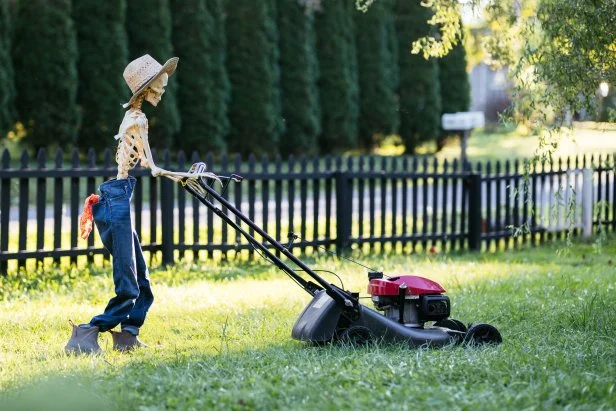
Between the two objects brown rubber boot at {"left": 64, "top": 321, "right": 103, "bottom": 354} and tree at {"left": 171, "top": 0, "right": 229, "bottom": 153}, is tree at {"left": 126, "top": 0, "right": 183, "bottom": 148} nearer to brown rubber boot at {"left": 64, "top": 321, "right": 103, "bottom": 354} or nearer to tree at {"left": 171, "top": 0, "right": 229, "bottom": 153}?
tree at {"left": 171, "top": 0, "right": 229, "bottom": 153}

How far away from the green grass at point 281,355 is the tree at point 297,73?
14900mm

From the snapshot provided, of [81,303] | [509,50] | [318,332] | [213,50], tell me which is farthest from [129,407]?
[213,50]

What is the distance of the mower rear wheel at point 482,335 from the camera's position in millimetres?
6562

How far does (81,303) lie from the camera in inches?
344

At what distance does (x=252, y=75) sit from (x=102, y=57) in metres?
3.89

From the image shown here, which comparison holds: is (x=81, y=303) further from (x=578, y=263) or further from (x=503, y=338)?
(x=578, y=263)

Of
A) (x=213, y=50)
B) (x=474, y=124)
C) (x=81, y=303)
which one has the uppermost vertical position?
(x=213, y=50)

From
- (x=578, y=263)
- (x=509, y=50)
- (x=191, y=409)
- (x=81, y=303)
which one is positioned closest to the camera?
(x=191, y=409)

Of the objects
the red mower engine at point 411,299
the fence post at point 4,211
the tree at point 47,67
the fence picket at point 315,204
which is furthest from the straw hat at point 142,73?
the tree at point 47,67

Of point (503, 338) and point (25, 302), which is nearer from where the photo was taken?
point (503, 338)

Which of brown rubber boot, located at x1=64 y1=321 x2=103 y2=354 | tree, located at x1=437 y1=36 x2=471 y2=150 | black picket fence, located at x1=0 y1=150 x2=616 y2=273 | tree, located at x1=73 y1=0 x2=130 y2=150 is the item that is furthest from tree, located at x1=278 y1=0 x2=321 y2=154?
brown rubber boot, located at x1=64 y1=321 x2=103 y2=354

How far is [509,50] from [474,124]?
42.3 feet

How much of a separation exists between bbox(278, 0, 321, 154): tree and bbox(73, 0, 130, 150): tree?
4.71 metres

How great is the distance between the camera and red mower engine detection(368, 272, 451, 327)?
6473mm
